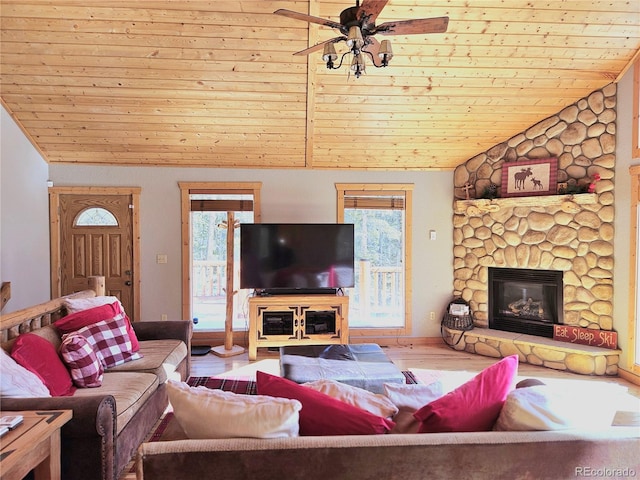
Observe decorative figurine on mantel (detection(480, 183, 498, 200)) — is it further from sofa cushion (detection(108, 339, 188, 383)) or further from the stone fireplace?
sofa cushion (detection(108, 339, 188, 383))

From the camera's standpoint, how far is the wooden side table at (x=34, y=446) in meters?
1.67

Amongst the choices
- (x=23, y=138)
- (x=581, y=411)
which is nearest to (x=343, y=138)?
(x=23, y=138)

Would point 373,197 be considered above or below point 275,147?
below

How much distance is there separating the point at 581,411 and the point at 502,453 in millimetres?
366

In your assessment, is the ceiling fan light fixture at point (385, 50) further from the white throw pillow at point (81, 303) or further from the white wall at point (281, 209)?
the white wall at point (281, 209)

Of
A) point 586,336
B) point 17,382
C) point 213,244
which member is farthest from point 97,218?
point 586,336

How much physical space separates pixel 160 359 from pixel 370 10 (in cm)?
288

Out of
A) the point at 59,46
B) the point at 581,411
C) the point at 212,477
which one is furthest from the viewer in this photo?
the point at 59,46

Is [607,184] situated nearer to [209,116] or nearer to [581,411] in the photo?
[581,411]

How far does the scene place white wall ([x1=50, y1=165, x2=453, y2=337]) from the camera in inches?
211

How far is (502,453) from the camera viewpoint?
4.67 ft

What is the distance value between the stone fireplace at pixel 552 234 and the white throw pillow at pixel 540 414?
3.46m

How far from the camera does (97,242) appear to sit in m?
5.33

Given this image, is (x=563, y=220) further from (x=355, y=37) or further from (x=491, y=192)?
(x=355, y=37)
